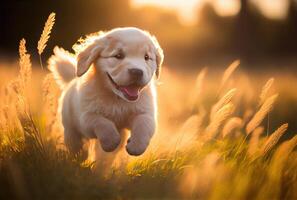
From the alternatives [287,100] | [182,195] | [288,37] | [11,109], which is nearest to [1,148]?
[11,109]

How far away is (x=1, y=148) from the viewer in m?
4.59

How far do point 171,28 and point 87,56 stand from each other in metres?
18.5

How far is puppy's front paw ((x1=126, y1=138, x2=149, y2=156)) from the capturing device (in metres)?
4.48

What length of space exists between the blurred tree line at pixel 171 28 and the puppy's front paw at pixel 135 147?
13.5 m

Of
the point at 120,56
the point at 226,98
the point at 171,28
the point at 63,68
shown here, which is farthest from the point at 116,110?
the point at 171,28

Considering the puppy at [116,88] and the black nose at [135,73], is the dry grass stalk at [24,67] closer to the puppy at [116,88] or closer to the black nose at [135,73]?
the puppy at [116,88]

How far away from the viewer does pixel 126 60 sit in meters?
4.84

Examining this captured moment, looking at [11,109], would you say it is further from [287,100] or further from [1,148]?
[287,100]

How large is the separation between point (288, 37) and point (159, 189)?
2060 centimetres

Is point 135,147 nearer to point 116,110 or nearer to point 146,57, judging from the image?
point 116,110

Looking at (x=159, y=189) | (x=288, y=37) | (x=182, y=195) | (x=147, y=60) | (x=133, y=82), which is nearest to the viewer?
(x=182, y=195)

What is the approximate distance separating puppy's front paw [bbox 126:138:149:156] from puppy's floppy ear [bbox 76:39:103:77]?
35.4 inches

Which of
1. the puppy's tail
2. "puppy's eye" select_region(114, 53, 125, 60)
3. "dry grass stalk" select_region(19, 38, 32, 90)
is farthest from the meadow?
the puppy's tail

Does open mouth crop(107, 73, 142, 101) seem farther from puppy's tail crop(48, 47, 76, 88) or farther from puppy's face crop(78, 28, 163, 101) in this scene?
puppy's tail crop(48, 47, 76, 88)
